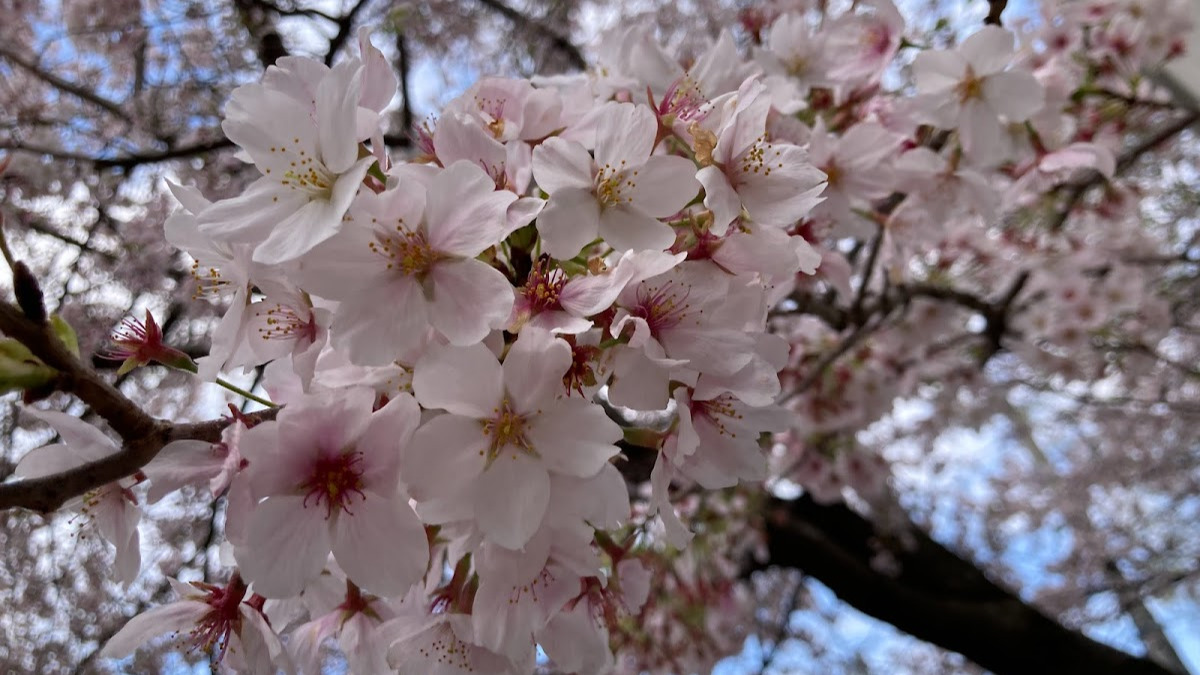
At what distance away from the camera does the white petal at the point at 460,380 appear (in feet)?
2.23

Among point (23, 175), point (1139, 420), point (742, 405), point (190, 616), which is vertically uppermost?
point (742, 405)

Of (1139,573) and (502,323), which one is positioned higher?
(502,323)

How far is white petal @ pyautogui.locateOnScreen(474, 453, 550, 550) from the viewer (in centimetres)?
68

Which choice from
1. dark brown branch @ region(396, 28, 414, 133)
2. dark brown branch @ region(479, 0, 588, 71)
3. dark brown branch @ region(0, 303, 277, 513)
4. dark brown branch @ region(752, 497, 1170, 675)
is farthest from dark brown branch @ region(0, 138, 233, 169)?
dark brown branch @ region(752, 497, 1170, 675)

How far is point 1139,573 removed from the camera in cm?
543

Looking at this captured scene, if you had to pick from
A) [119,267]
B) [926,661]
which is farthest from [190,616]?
[926,661]

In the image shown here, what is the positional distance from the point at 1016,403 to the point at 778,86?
6887 millimetres

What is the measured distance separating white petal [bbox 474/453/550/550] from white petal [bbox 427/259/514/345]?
0.13 meters

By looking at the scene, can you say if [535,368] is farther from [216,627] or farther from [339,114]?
[216,627]

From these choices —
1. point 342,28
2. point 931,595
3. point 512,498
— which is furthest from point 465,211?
point 931,595

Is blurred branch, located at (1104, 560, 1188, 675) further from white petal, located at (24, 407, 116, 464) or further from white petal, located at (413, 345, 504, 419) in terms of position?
white petal, located at (24, 407, 116, 464)

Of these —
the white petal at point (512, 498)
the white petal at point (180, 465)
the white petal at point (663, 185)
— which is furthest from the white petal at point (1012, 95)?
the white petal at point (180, 465)

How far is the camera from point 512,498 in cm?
70

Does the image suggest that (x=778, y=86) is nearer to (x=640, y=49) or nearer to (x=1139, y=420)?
(x=640, y=49)
